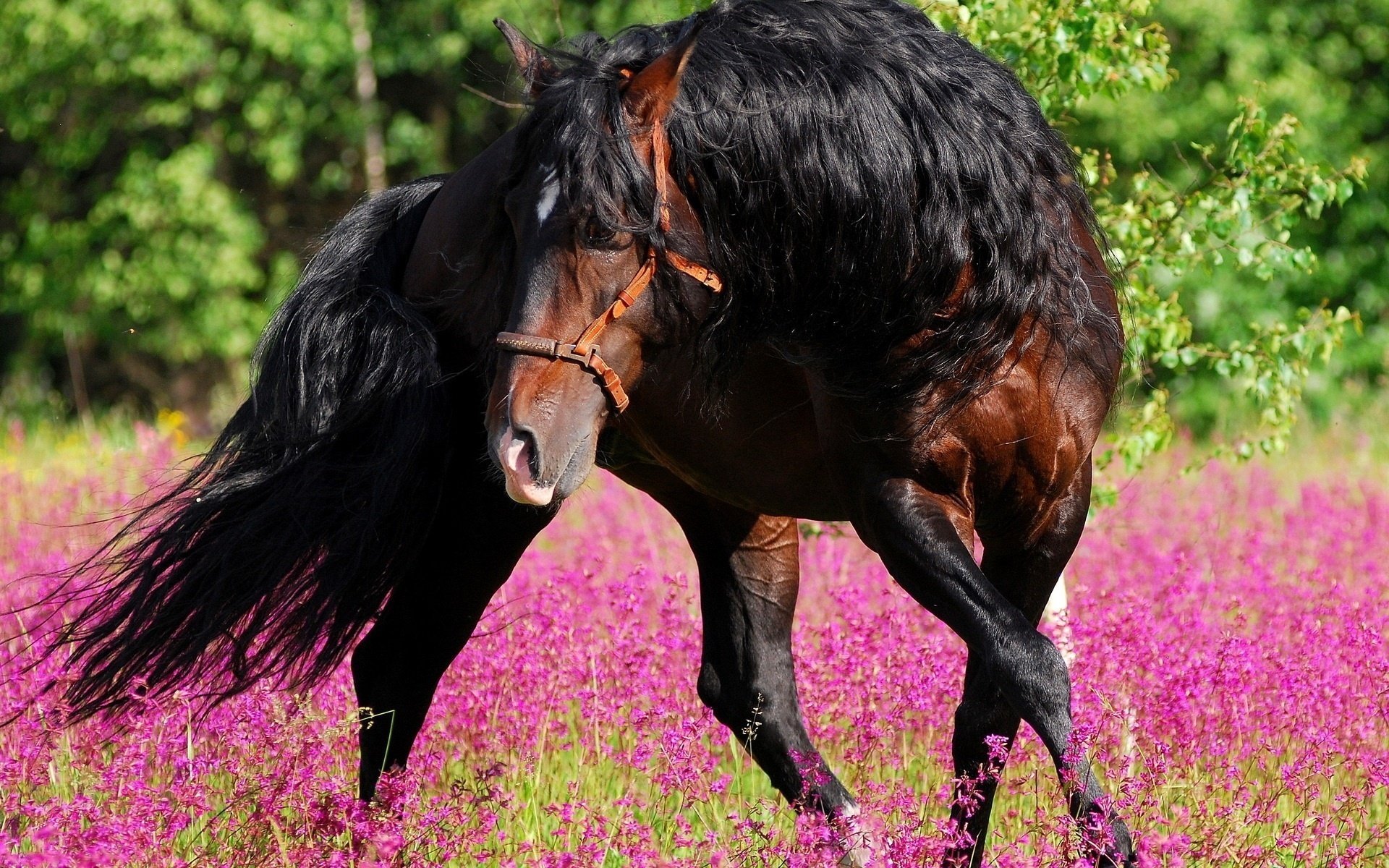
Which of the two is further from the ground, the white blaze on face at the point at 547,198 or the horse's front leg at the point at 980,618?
the white blaze on face at the point at 547,198

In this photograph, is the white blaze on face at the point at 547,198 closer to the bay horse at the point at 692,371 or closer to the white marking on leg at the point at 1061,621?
the bay horse at the point at 692,371

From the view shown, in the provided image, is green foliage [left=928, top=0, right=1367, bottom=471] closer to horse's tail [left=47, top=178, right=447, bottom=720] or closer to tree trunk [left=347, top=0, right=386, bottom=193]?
horse's tail [left=47, top=178, right=447, bottom=720]

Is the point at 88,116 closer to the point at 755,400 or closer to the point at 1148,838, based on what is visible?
the point at 755,400

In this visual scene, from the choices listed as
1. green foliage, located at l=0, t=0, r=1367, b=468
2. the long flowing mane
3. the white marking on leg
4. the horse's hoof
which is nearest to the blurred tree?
green foliage, located at l=0, t=0, r=1367, b=468

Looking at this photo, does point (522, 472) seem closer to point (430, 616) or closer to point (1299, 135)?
point (430, 616)

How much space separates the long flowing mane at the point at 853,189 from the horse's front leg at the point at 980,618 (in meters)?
0.24

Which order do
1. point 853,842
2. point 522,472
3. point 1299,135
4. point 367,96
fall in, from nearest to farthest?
point 522,472 → point 853,842 → point 1299,135 → point 367,96

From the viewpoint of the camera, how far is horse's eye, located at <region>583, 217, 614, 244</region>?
2.86 m

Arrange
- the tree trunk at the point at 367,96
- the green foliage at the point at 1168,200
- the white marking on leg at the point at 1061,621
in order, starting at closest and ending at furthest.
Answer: the white marking on leg at the point at 1061,621, the green foliage at the point at 1168,200, the tree trunk at the point at 367,96

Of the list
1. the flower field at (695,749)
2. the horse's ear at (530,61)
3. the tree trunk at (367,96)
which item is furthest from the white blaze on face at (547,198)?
the tree trunk at (367,96)

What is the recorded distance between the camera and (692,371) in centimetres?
333

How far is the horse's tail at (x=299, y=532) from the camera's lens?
3.70m

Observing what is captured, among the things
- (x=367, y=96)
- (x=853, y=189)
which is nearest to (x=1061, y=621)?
(x=853, y=189)

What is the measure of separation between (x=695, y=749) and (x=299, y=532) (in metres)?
1.16
